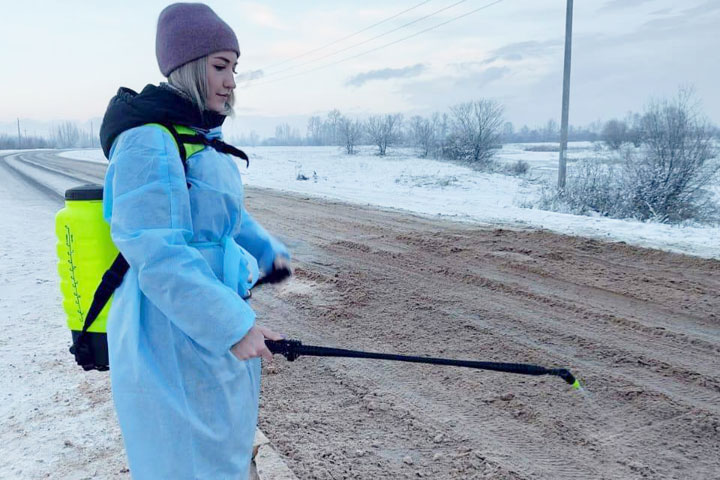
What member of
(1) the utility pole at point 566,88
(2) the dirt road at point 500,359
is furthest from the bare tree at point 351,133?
(2) the dirt road at point 500,359

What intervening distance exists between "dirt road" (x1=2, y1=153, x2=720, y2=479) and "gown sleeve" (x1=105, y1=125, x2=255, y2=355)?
157 centimetres

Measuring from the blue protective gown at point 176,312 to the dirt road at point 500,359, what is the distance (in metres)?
1.28

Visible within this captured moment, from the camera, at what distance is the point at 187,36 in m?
1.61

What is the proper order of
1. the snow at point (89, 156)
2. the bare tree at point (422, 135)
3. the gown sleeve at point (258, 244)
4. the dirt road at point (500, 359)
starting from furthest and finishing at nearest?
the bare tree at point (422, 135) → the snow at point (89, 156) → the dirt road at point (500, 359) → the gown sleeve at point (258, 244)

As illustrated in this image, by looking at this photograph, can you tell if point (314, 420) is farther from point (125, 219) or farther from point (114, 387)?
point (125, 219)

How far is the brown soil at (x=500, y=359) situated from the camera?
9.39ft

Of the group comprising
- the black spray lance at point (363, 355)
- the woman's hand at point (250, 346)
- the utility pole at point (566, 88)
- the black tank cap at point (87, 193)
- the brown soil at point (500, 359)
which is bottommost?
the brown soil at point (500, 359)

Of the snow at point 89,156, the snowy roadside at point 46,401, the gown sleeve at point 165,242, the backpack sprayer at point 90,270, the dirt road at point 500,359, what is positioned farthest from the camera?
the snow at point 89,156

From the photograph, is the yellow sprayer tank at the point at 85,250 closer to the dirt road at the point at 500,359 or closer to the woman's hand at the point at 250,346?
the woman's hand at the point at 250,346

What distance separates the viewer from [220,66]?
167cm

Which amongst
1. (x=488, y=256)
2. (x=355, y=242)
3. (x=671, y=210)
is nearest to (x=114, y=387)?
(x=488, y=256)

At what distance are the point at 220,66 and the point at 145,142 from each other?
0.38 m

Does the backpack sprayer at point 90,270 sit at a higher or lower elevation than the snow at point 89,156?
lower

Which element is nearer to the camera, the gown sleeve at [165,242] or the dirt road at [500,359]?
the gown sleeve at [165,242]
